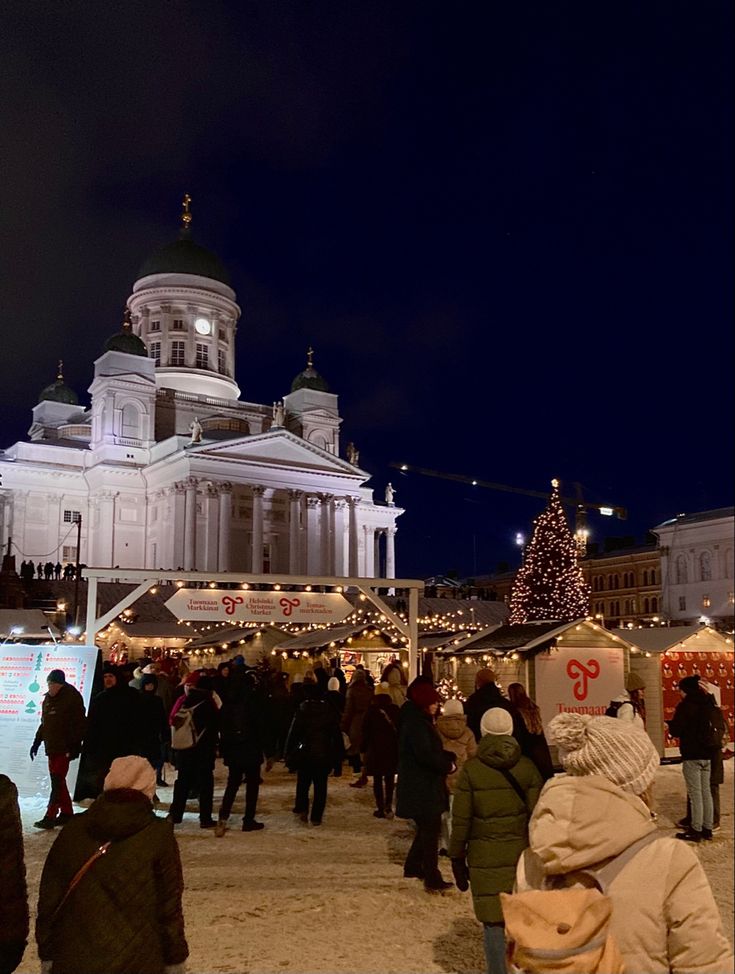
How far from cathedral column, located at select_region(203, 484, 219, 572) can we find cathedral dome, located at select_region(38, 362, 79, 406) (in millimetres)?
18723

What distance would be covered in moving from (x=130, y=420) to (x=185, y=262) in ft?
57.3

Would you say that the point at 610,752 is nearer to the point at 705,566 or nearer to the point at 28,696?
the point at 28,696

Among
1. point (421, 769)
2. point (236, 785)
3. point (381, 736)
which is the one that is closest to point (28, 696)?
point (236, 785)

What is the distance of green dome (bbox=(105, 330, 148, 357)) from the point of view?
201ft

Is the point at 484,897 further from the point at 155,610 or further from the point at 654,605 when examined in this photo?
the point at 654,605

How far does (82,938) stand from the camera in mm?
3611

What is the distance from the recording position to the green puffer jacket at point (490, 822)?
572 centimetres

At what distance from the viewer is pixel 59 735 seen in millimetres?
10898

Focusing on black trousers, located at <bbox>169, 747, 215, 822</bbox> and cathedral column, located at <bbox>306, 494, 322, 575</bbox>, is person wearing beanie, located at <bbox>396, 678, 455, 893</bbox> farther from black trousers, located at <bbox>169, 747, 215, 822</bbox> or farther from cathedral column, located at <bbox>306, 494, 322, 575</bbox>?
cathedral column, located at <bbox>306, 494, 322, 575</bbox>

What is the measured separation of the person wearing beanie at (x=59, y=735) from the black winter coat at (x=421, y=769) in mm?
4426

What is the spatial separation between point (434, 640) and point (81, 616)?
614 inches

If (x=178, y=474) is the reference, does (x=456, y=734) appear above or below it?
below

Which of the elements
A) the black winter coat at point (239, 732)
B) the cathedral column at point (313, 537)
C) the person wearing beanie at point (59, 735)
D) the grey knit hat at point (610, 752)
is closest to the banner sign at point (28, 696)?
the person wearing beanie at point (59, 735)

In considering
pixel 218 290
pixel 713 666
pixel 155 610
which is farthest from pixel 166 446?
pixel 713 666
